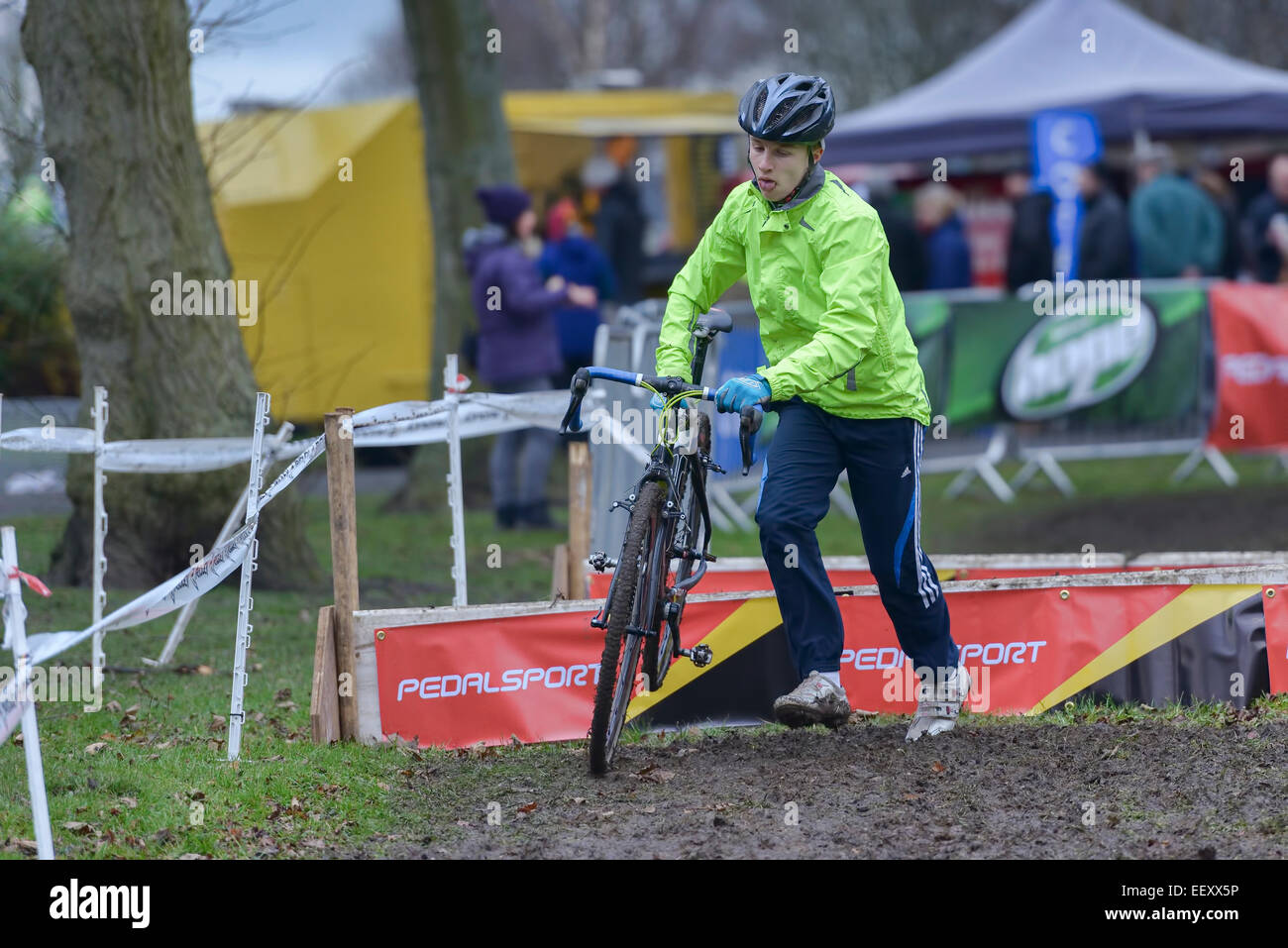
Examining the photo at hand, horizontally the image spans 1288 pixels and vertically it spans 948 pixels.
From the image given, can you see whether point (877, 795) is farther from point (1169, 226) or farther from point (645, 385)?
point (1169, 226)


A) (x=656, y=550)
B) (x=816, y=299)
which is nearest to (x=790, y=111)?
(x=816, y=299)

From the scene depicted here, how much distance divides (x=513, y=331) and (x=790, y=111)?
251 inches

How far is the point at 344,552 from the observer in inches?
230

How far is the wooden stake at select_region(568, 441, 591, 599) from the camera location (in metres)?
7.18

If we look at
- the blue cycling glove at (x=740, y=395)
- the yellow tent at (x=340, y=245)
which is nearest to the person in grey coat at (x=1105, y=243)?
the yellow tent at (x=340, y=245)

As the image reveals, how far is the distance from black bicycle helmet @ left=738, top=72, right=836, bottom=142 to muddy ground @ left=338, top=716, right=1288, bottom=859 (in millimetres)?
2133

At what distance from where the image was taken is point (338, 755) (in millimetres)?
5672

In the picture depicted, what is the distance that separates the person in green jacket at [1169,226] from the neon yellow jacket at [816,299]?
34.1ft

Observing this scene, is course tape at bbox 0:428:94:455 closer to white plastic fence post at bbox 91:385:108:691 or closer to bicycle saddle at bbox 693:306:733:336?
white plastic fence post at bbox 91:385:108:691
